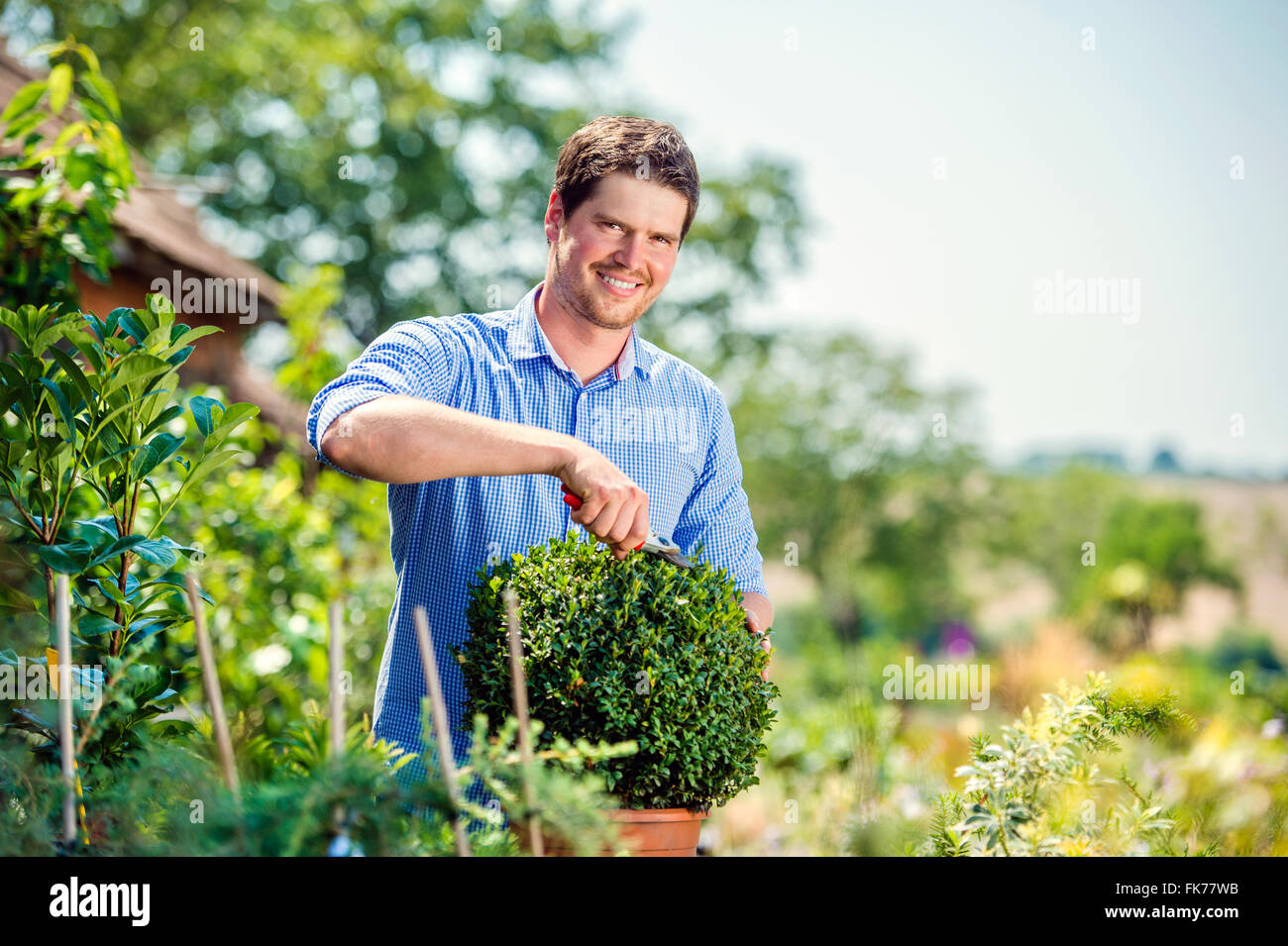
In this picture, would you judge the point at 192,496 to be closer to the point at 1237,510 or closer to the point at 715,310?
the point at 715,310

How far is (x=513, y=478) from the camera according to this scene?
6.99ft

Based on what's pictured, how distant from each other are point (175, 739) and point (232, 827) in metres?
0.72

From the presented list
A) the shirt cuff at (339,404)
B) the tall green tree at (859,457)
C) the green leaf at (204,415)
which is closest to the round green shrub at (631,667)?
the shirt cuff at (339,404)

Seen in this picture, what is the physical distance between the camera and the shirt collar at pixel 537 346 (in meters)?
2.28

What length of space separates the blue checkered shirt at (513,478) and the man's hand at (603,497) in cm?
46

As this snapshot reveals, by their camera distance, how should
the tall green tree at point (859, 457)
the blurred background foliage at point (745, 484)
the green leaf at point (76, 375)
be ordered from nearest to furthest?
the green leaf at point (76, 375) → the blurred background foliage at point (745, 484) → the tall green tree at point (859, 457)

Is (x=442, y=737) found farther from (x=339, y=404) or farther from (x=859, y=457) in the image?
(x=859, y=457)

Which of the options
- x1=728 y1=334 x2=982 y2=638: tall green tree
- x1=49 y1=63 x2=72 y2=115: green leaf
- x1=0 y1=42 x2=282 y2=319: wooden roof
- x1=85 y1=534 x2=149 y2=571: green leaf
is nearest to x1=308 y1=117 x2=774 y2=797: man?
x1=85 y1=534 x2=149 y2=571: green leaf

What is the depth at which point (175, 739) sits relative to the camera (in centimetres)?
176

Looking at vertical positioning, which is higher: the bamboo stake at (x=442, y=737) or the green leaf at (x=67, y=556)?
the green leaf at (x=67, y=556)

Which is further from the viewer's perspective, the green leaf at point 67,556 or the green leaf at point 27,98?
the green leaf at point 27,98

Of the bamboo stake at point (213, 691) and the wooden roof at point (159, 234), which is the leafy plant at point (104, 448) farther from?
the wooden roof at point (159, 234)
